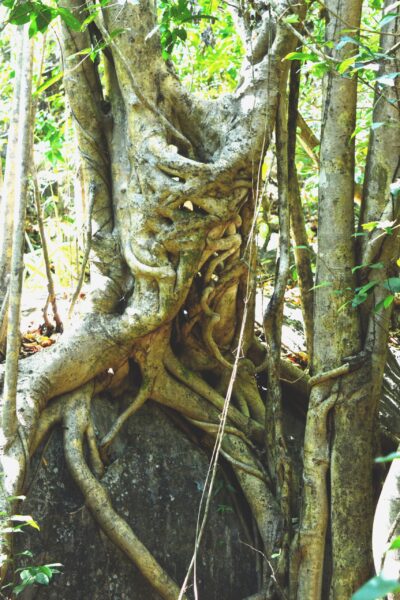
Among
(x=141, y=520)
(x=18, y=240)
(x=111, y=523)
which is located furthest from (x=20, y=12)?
(x=141, y=520)

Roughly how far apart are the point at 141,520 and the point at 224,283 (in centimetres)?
134

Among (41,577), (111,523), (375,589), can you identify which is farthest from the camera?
(111,523)

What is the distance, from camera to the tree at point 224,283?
3.73 metres

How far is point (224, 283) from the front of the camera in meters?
4.29

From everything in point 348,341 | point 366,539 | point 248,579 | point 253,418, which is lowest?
point 248,579

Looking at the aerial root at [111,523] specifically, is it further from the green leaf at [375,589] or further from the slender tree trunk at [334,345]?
the green leaf at [375,589]

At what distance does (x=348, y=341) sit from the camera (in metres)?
3.85

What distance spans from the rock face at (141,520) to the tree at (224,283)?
0.33 feet

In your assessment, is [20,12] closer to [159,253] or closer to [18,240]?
[18,240]

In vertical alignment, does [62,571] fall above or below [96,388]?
below

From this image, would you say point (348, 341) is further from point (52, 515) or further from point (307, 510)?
point (52, 515)

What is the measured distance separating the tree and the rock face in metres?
0.10

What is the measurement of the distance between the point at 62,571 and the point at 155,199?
6.25ft

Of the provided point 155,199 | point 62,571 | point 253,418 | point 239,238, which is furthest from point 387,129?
point 62,571
